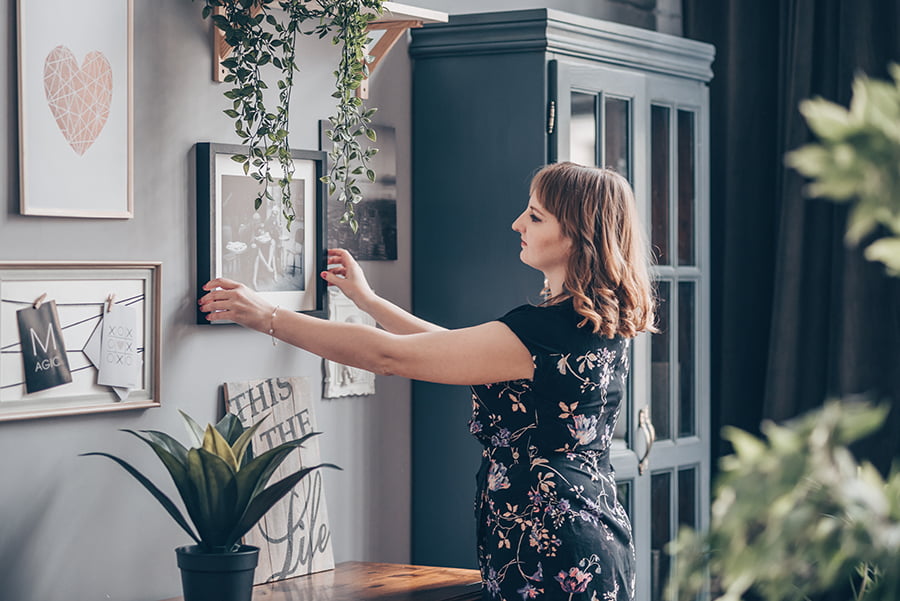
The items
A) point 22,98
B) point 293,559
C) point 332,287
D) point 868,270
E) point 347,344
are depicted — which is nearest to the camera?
point 22,98

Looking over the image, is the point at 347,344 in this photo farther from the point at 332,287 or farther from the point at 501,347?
the point at 332,287

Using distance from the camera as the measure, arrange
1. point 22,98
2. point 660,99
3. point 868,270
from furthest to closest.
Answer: point 868,270 → point 660,99 → point 22,98

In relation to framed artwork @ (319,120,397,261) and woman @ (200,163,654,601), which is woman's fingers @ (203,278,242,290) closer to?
woman @ (200,163,654,601)

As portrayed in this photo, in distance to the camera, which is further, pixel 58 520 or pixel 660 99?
pixel 660 99

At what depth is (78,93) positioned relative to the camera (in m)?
2.10

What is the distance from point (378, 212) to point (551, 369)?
2.80ft

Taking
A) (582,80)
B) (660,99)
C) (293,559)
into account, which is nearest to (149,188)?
(293,559)

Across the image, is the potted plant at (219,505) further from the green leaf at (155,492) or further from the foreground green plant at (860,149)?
the foreground green plant at (860,149)

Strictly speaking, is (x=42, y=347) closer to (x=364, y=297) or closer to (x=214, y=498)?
(x=214, y=498)

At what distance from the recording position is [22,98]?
6.54 ft

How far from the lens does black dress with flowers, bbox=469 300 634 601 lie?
7.01 feet

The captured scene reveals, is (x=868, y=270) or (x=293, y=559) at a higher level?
(x=868, y=270)

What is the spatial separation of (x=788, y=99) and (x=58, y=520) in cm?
262

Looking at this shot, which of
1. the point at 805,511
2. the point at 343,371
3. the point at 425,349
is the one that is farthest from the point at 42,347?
the point at 805,511
